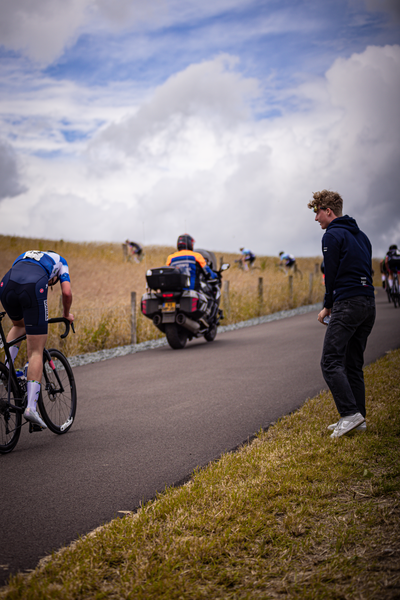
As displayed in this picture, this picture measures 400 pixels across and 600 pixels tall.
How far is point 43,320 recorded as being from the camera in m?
5.18

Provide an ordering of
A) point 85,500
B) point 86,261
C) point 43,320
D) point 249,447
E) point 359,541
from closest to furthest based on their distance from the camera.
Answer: point 359,541 < point 85,500 < point 249,447 < point 43,320 < point 86,261

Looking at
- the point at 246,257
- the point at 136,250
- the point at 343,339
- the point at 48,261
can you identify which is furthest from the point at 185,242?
the point at 136,250

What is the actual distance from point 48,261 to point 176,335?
7163 mm

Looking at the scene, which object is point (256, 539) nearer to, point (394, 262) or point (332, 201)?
point (332, 201)

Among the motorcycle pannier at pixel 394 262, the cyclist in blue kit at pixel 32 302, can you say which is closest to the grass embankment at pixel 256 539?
the cyclist in blue kit at pixel 32 302

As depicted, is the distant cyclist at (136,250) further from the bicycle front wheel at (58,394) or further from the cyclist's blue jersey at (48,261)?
the cyclist's blue jersey at (48,261)

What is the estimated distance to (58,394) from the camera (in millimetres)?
5898

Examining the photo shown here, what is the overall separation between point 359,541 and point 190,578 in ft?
3.20

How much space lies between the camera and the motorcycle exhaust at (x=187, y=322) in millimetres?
11938

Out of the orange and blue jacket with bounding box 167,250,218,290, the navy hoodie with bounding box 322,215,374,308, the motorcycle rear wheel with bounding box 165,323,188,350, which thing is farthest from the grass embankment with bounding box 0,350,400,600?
the orange and blue jacket with bounding box 167,250,218,290

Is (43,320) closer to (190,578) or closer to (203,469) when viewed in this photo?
(203,469)

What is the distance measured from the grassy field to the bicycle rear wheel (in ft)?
19.3

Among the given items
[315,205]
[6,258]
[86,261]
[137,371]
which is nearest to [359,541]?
[315,205]

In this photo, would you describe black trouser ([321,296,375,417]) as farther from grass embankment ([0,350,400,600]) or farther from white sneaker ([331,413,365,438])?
grass embankment ([0,350,400,600])
